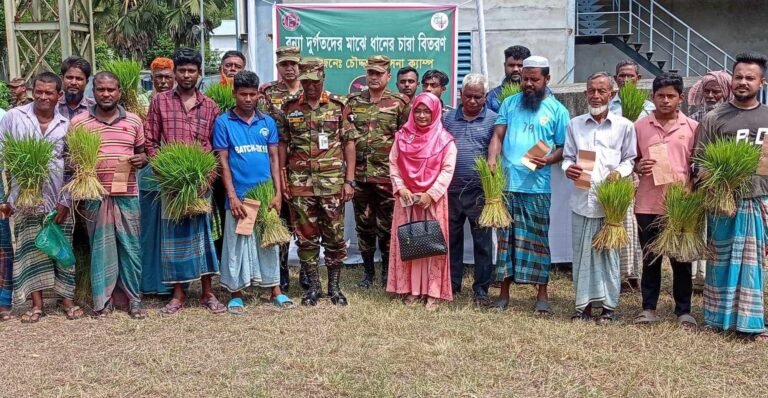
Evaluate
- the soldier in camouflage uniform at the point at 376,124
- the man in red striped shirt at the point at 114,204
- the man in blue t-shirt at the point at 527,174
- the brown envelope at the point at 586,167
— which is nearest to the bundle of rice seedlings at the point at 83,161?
the man in red striped shirt at the point at 114,204

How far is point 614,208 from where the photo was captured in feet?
15.8

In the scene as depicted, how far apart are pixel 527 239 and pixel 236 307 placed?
7.38 ft

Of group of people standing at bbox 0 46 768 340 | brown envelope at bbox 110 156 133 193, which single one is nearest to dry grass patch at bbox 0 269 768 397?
group of people standing at bbox 0 46 768 340

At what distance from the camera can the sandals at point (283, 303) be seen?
5.46 metres

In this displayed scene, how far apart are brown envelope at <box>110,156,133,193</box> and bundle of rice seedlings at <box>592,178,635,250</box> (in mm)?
3320

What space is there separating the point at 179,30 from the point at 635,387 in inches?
984

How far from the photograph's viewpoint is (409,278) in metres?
5.62

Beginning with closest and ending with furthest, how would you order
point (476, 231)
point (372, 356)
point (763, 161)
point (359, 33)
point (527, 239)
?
1. point (372, 356)
2. point (763, 161)
3. point (527, 239)
4. point (476, 231)
5. point (359, 33)

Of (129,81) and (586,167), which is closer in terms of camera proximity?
(586,167)

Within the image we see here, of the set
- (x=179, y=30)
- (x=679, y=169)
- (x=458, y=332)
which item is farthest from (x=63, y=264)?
(x=179, y=30)

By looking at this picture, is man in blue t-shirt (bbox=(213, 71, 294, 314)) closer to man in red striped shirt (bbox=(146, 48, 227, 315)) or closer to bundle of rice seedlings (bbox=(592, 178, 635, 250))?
man in red striped shirt (bbox=(146, 48, 227, 315))

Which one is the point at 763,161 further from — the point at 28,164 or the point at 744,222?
the point at 28,164

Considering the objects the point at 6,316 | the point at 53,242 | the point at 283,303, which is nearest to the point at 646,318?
the point at 283,303

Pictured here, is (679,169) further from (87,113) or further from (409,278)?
(87,113)
